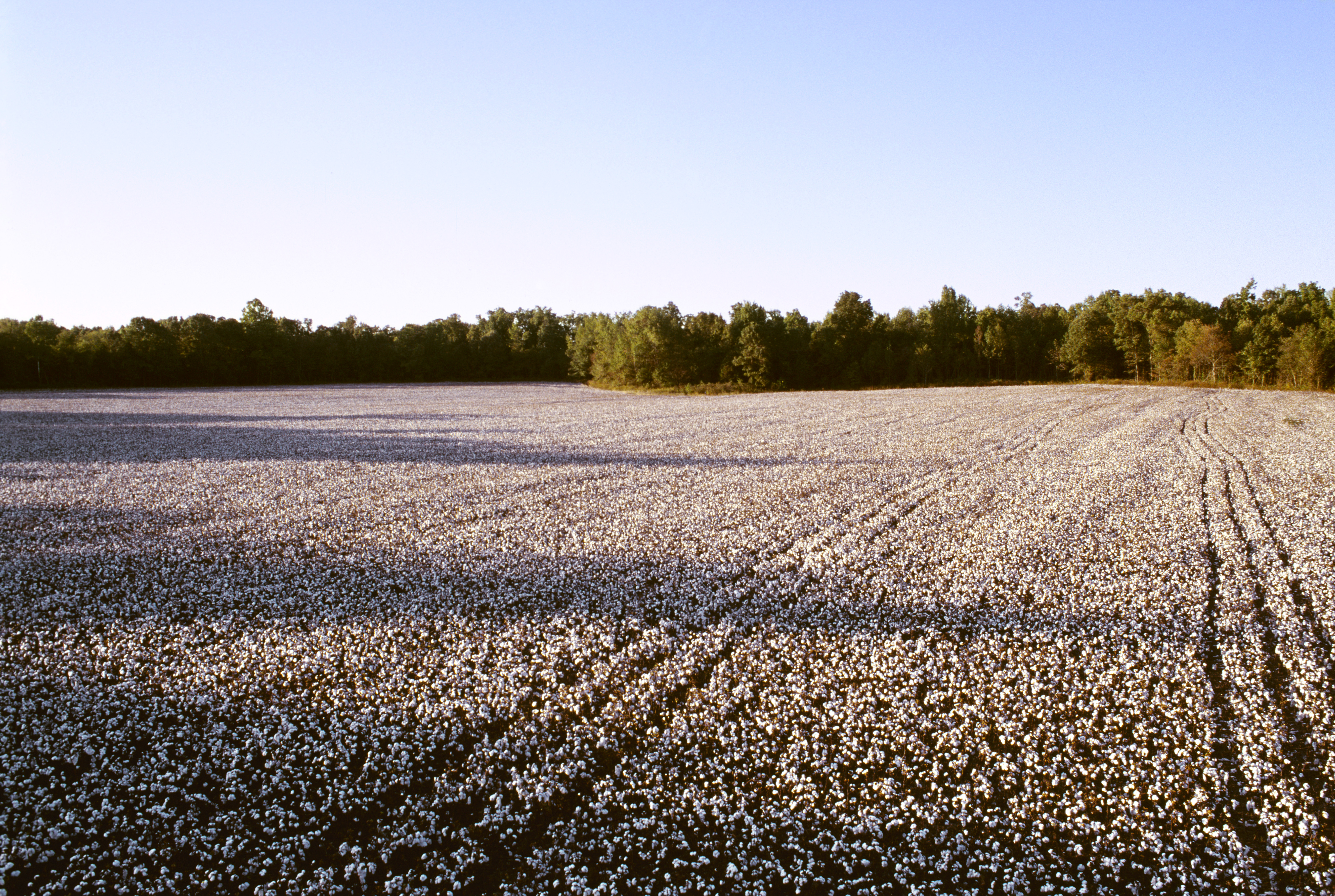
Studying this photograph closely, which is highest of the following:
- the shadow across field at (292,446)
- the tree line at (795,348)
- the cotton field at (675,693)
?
the tree line at (795,348)

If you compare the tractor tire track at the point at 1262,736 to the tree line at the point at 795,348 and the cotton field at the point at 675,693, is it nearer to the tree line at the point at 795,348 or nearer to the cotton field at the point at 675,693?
the cotton field at the point at 675,693

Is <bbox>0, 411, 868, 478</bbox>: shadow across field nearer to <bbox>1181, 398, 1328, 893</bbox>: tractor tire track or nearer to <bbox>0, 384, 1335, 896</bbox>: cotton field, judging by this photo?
<bbox>0, 384, 1335, 896</bbox>: cotton field

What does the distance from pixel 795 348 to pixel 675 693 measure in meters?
78.3

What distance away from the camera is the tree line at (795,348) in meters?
67.7

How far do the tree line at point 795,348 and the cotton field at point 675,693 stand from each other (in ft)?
188

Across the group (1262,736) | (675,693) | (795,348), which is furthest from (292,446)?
(795,348)

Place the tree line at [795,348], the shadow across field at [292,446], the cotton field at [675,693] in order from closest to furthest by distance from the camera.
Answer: the cotton field at [675,693] → the shadow across field at [292,446] → the tree line at [795,348]

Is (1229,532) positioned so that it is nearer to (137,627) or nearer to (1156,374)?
(137,627)

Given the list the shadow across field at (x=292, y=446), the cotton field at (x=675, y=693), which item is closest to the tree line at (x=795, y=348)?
the shadow across field at (x=292, y=446)

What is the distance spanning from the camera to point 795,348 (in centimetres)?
8138

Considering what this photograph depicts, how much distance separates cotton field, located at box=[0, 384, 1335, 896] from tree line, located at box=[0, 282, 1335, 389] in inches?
2261

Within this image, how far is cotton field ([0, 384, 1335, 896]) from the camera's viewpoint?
4125 mm

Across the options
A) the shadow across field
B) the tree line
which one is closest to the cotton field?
the shadow across field

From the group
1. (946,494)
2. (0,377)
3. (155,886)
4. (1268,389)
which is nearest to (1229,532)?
(946,494)
